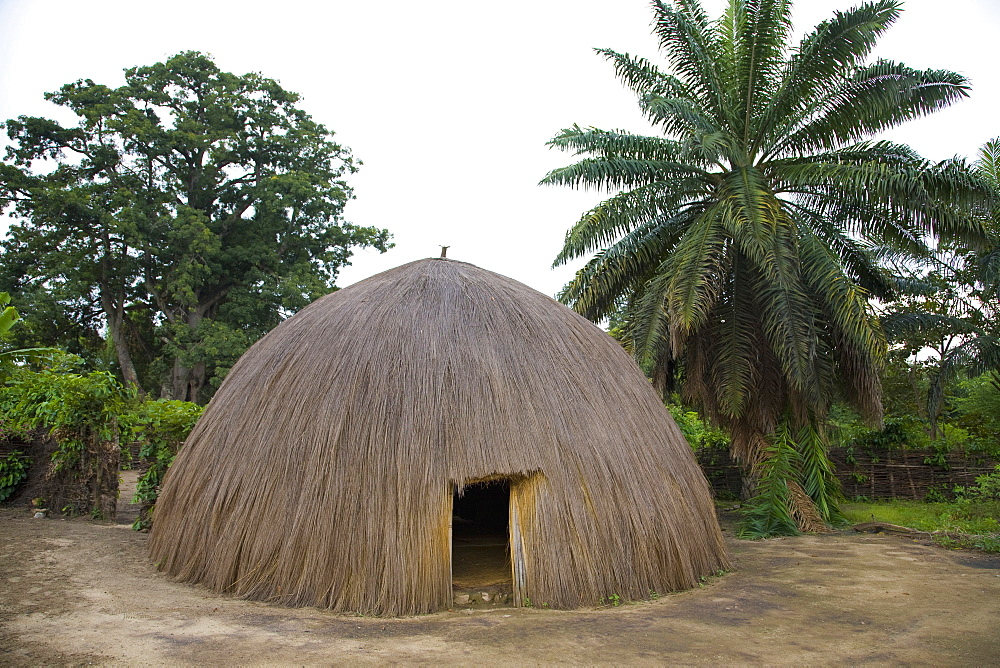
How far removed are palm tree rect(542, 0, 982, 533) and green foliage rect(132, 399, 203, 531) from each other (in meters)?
8.34

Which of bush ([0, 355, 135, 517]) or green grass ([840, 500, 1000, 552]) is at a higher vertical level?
bush ([0, 355, 135, 517])

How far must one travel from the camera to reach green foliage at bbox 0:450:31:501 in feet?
44.1

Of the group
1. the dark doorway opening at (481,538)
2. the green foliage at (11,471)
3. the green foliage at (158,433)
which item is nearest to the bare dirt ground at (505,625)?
the dark doorway opening at (481,538)

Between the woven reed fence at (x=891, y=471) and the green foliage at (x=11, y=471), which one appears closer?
the green foliage at (x=11, y=471)

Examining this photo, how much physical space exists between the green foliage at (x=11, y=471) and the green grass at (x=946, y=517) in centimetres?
1668

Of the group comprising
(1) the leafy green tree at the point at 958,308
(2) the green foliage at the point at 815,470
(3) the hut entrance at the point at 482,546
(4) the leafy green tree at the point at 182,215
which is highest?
(4) the leafy green tree at the point at 182,215

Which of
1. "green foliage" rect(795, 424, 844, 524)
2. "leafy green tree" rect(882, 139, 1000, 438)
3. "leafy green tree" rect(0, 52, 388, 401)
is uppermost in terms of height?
"leafy green tree" rect(0, 52, 388, 401)

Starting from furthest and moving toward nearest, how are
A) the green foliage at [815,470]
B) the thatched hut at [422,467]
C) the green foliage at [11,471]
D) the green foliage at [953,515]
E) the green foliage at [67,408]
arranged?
1. the green foliage at [815,470]
2. the green foliage at [11,471]
3. the green foliage at [953,515]
4. the green foliage at [67,408]
5. the thatched hut at [422,467]

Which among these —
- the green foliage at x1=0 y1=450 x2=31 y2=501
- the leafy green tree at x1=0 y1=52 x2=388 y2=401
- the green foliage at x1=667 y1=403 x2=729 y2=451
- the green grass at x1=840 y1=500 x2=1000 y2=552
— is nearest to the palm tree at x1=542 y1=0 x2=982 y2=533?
the green grass at x1=840 y1=500 x2=1000 y2=552

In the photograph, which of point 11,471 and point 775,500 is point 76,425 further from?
point 775,500

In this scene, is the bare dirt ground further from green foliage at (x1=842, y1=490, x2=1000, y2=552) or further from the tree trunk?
the tree trunk

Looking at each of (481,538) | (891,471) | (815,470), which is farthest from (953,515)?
(481,538)

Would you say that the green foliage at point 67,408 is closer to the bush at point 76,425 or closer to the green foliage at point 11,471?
the bush at point 76,425

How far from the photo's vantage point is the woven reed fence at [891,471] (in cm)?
1828
